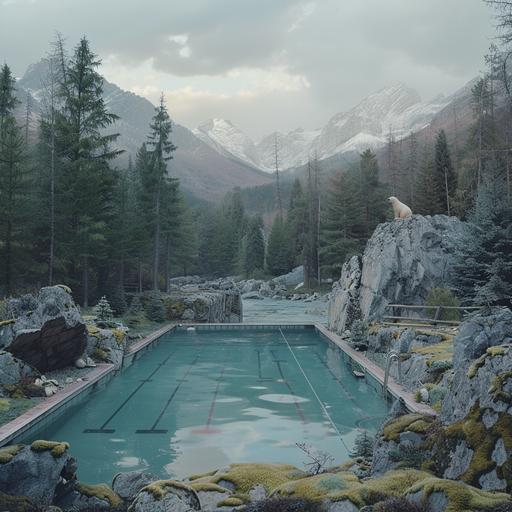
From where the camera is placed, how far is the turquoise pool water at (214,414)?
11.3 meters

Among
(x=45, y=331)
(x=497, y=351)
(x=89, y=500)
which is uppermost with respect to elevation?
(x=497, y=351)

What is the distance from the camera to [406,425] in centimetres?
847

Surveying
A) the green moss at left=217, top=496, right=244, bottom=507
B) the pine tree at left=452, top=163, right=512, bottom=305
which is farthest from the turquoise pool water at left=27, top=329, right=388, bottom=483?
the pine tree at left=452, top=163, right=512, bottom=305

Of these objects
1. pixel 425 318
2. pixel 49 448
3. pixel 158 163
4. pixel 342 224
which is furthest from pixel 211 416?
pixel 342 224

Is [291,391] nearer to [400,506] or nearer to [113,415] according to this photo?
[113,415]

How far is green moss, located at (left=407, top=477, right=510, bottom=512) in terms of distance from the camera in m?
5.38

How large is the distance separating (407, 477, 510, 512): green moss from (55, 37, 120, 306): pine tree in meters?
25.3

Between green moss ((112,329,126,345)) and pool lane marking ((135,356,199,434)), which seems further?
green moss ((112,329,126,345))

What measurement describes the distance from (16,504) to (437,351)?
11.7m

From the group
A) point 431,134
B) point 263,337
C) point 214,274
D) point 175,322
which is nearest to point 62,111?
Answer: point 175,322

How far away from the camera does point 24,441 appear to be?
11.2m

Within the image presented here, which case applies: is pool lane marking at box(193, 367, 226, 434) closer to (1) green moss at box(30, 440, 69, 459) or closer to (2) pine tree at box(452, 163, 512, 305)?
(1) green moss at box(30, 440, 69, 459)

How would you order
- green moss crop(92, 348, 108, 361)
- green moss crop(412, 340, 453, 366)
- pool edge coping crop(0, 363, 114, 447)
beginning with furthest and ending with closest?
green moss crop(92, 348, 108, 361), green moss crop(412, 340, 453, 366), pool edge coping crop(0, 363, 114, 447)

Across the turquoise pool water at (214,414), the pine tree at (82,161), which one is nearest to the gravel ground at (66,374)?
the turquoise pool water at (214,414)
